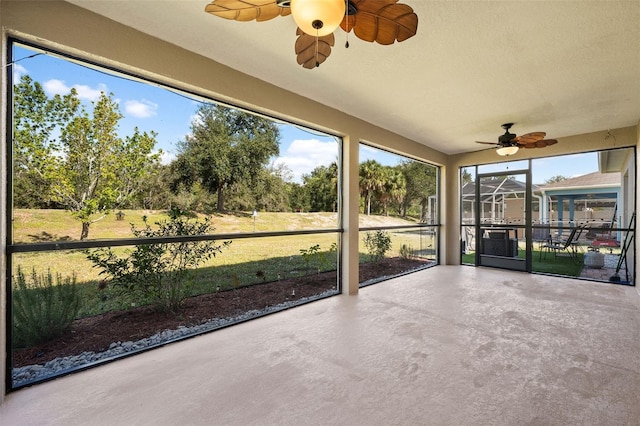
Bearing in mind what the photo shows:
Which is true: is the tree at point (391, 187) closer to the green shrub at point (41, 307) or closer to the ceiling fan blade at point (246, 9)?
the ceiling fan blade at point (246, 9)

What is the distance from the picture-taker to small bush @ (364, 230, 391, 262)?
5421 mm

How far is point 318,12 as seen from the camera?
120 centimetres

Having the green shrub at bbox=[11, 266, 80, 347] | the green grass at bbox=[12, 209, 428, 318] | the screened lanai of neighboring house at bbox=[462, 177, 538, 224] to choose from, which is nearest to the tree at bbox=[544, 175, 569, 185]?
the screened lanai of neighboring house at bbox=[462, 177, 538, 224]

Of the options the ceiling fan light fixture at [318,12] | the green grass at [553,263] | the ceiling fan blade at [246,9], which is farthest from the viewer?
the green grass at [553,263]

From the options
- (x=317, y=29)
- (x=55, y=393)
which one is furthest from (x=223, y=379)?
(x=317, y=29)

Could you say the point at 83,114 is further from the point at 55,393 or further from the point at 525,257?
the point at 525,257

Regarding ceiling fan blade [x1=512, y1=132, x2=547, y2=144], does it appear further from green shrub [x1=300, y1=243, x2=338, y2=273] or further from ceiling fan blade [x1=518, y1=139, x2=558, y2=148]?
green shrub [x1=300, y1=243, x2=338, y2=273]

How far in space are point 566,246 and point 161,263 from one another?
771 centimetres

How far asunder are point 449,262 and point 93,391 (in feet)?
22.4

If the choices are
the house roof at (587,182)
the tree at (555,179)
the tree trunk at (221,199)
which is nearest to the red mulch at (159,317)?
the tree trunk at (221,199)

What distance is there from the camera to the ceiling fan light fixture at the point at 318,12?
1.19 meters

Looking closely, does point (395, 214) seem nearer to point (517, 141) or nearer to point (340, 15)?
point (517, 141)

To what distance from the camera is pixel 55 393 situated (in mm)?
1919

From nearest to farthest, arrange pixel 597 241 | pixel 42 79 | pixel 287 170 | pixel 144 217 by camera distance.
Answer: pixel 42 79
pixel 144 217
pixel 287 170
pixel 597 241
